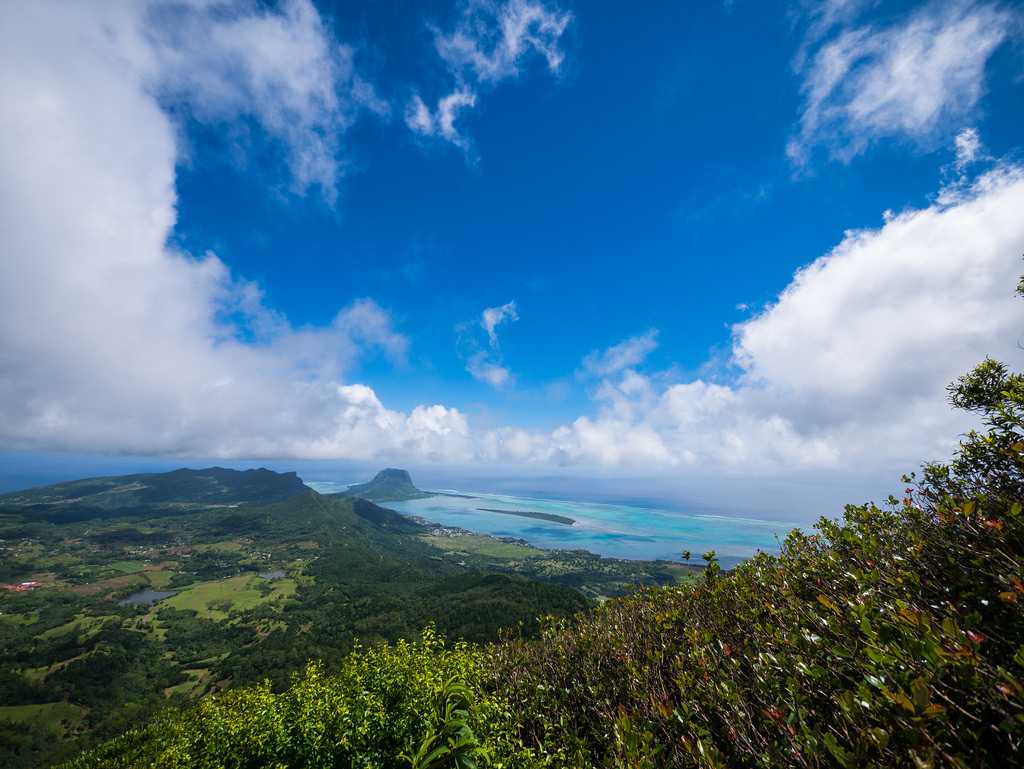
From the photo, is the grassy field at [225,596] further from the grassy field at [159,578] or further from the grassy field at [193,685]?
the grassy field at [193,685]

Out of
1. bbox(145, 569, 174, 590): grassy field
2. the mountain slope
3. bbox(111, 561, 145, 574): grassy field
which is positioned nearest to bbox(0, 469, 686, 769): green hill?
the mountain slope

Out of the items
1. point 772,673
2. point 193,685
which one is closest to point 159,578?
point 193,685

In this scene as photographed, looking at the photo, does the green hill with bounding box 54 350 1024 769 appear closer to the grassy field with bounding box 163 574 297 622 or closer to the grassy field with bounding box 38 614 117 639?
the grassy field with bounding box 163 574 297 622

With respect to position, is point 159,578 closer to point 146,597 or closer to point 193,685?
point 146,597

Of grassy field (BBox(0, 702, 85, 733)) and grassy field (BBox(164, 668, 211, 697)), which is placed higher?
grassy field (BBox(164, 668, 211, 697))

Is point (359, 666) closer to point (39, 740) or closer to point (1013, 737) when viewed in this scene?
point (1013, 737)
